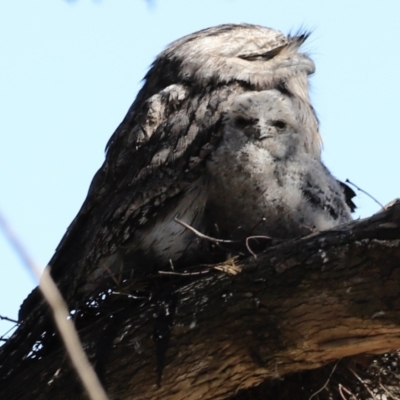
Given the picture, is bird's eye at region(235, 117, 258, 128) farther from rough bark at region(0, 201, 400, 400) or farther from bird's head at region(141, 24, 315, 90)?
rough bark at region(0, 201, 400, 400)

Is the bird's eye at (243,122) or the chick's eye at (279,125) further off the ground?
the bird's eye at (243,122)

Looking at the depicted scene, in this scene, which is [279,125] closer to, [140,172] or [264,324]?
[140,172]

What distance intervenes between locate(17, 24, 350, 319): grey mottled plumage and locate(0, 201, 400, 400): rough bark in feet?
1.88

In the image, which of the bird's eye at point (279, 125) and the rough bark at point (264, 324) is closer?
the rough bark at point (264, 324)

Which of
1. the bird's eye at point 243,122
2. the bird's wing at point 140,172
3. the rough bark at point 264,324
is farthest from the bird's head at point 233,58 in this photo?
the rough bark at point 264,324

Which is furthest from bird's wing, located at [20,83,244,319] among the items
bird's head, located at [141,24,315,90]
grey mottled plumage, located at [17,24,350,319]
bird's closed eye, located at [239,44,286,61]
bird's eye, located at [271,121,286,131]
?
bird's closed eye, located at [239,44,286,61]

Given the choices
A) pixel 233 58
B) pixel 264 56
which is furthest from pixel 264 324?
pixel 264 56

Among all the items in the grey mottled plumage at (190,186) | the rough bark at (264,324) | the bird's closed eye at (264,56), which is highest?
the bird's closed eye at (264,56)

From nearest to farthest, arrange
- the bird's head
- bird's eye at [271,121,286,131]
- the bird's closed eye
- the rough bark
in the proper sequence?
the rough bark, bird's eye at [271,121,286,131], the bird's head, the bird's closed eye

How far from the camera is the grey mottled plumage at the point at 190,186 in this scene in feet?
11.7

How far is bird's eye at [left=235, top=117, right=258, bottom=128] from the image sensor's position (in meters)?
3.64

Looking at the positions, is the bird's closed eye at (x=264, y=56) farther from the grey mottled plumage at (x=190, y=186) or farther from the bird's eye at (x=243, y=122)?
the bird's eye at (x=243, y=122)

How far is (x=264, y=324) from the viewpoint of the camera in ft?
8.93

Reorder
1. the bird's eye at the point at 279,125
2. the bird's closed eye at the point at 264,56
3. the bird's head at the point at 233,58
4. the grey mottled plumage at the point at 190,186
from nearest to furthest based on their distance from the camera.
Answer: the grey mottled plumage at the point at 190,186, the bird's eye at the point at 279,125, the bird's head at the point at 233,58, the bird's closed eye at the point at 264,56
